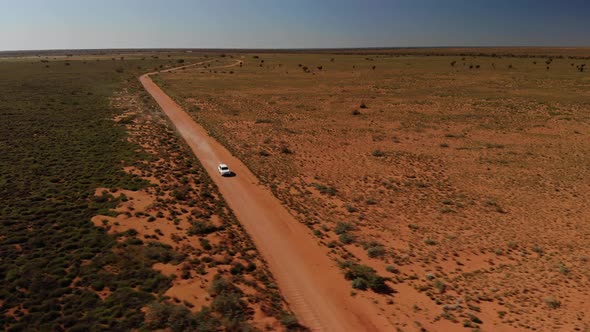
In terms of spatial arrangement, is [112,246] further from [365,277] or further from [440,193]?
[440,193]

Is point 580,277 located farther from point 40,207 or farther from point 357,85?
point 357,85

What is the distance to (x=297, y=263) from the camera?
20.4 m

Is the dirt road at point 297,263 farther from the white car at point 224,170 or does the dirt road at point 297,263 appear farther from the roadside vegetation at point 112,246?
the roadside vegetation at point 112,246

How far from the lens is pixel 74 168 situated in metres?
33.2

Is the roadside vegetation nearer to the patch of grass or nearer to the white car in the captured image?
the white car

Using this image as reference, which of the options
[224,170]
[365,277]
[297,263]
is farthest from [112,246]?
[365,277]

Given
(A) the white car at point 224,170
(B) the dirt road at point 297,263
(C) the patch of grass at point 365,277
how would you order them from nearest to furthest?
(B) the dirt road at point 297,263 → (C) the patch of grass at point 365,277 → (A) the white car at point 224,170

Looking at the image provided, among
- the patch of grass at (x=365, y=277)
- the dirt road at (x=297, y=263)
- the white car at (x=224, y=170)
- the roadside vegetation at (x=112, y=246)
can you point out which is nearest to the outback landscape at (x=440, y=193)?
the patch of grass at (x=365, y=277)

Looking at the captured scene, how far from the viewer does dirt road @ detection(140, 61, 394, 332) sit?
53.5 ft

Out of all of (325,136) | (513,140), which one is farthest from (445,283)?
(513,140)

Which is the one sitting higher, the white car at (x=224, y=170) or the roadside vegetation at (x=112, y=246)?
the white car at (x=224, y=170)

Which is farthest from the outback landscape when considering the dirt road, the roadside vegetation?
the roadside vegetation

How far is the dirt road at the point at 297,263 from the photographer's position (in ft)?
53.5

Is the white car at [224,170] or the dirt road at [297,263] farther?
the white car at [224,170]
